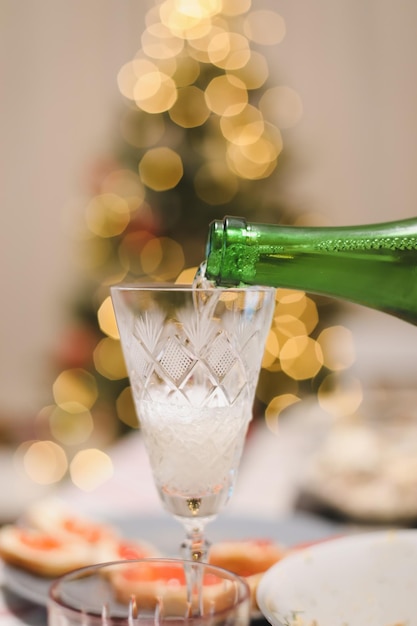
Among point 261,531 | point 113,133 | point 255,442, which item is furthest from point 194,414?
point 113,133

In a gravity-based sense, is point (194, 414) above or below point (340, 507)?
above

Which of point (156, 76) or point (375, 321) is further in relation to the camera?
point (375, 321)

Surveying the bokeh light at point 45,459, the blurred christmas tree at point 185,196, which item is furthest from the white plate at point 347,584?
the bokeh light at point 45,459

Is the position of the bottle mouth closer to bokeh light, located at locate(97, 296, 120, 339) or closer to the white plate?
the white plate

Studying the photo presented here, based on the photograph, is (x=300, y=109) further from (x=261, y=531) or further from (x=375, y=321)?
(x=261, y=531)

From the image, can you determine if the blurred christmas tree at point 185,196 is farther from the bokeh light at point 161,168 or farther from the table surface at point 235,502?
the table surface at point 235,502
